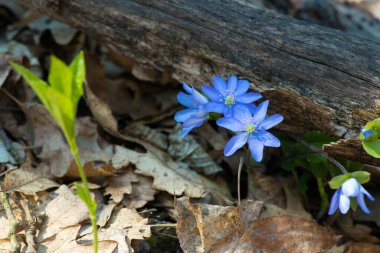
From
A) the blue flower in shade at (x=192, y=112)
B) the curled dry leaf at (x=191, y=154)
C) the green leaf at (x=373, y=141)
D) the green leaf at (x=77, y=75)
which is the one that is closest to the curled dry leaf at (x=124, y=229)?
the blue flower in shade at (x=192, y=112)

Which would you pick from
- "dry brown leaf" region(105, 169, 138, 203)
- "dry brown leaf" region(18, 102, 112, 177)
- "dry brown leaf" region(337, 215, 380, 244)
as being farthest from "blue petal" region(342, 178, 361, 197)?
"dry brown leaf" region(18, 102, 112, 177)

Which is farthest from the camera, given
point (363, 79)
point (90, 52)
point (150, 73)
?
point (90, 52)

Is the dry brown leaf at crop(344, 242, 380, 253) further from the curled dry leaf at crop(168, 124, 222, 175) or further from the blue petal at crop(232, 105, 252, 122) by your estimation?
the blue petal at crop(232, 105, 252, 122)

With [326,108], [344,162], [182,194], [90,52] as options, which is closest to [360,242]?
[344,162]

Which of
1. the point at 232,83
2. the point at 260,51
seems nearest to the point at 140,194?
the point at 232,83

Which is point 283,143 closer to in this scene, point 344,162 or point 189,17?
point 344,162

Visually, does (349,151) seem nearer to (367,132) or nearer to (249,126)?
(367,132)

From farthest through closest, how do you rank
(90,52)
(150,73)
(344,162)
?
(90,52)
(150,73)
(344,162)
